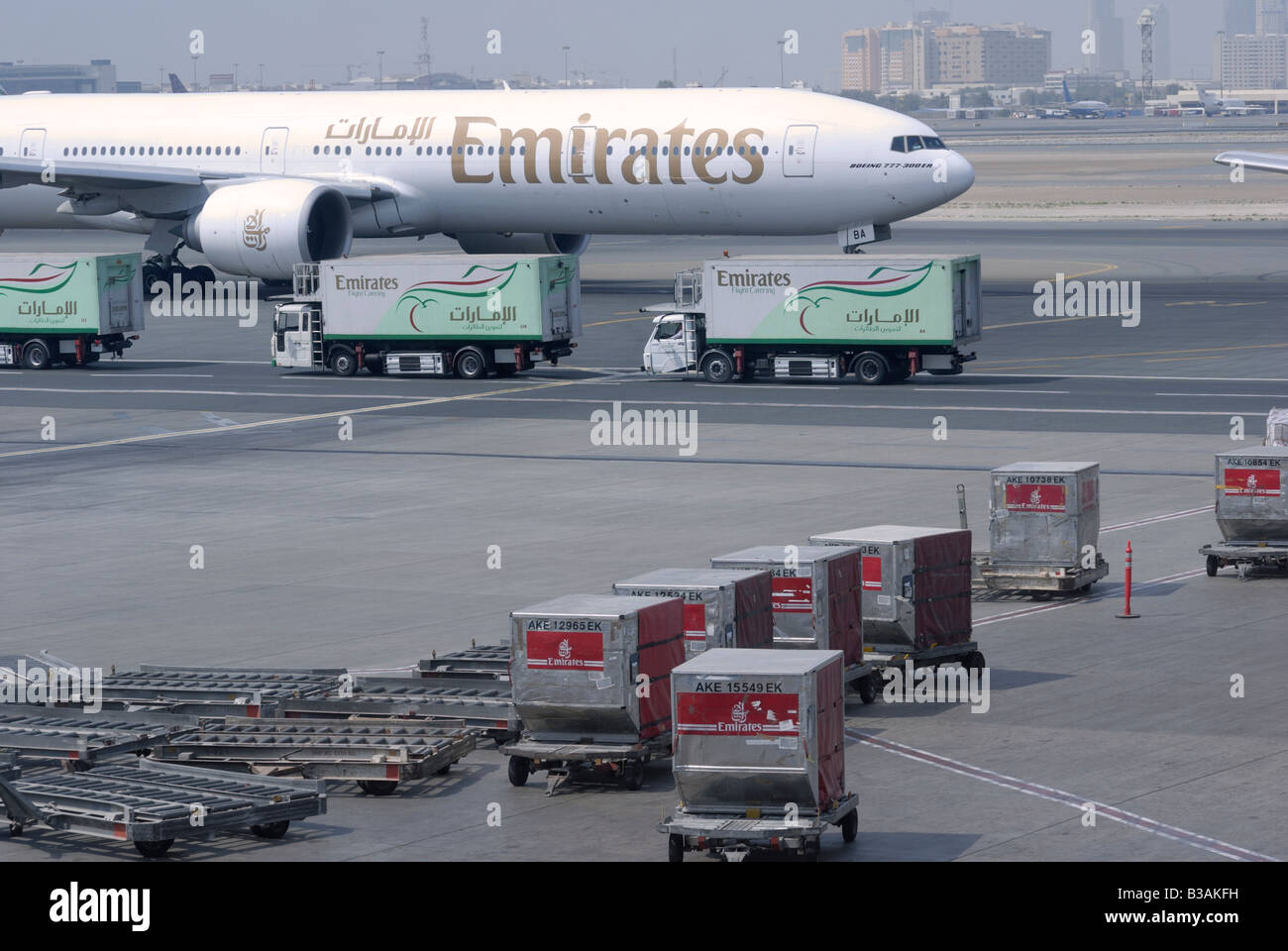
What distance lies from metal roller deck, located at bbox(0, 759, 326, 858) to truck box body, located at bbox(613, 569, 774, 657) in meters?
4.53

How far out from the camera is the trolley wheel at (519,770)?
20219 millimetres

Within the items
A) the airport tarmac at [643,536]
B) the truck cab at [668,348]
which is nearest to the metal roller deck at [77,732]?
the airport tarmac at [643,536]

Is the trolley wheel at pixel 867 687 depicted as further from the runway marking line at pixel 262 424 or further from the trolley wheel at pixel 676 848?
the runway marking line at pixel 262 424

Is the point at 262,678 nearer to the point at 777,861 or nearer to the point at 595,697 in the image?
the point at 595,697

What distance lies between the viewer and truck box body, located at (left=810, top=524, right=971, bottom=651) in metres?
24.2

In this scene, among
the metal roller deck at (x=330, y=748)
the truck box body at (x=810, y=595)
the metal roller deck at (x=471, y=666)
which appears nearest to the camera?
the metal roller deck at (x=330, y=748)

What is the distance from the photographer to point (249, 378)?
5825cm

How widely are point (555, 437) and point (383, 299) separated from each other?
14.2 meters

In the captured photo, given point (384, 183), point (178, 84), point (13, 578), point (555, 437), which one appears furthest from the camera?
point (178, 84)

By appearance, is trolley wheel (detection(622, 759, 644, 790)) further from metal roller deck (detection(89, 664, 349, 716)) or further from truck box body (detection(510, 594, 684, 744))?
metal roller deck (detection(89, 664, 349, 716))

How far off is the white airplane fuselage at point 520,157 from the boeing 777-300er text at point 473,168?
0.08 meters

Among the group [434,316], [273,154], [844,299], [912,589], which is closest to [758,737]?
[912,589]

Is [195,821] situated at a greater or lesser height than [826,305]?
lesser

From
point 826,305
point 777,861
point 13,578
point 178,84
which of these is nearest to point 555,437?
point 826,305
